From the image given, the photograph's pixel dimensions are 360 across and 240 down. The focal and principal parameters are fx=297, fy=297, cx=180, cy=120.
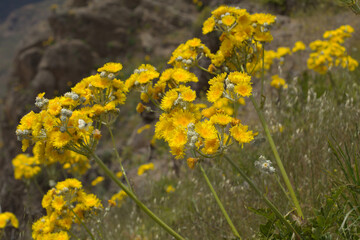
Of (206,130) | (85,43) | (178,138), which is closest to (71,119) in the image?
(178,138)

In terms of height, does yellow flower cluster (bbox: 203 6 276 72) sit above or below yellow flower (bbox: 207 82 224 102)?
above

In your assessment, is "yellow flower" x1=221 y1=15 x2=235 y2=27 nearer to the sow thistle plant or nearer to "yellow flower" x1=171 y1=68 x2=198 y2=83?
the sow thistle plant

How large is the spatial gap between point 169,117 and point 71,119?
0.48m

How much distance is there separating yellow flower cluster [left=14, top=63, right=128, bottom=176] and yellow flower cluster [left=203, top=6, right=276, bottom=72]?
65 centimetres

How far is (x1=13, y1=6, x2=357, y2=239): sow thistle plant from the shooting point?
54.0 inches

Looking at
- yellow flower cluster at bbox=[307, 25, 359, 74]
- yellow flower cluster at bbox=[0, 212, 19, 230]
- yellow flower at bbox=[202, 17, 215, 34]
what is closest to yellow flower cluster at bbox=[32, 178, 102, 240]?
yellow flower at bbox=[202, 17, 215, 34]

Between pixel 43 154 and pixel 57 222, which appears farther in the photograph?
pixel 57 222

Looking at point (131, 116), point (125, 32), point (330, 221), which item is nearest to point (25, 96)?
point (125, 32)

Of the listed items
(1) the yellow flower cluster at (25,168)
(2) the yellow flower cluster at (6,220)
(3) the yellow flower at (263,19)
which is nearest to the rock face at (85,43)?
(1) the yellow flower cluster at (25,168)

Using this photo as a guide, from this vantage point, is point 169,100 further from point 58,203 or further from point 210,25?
point 58,203

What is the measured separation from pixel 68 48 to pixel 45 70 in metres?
1.69

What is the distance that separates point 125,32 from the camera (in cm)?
1619

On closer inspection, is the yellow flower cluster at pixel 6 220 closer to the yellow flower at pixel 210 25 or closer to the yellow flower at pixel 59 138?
the yellow flower at pixel 59 138

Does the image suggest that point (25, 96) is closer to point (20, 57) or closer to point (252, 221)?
point (20, 57)
